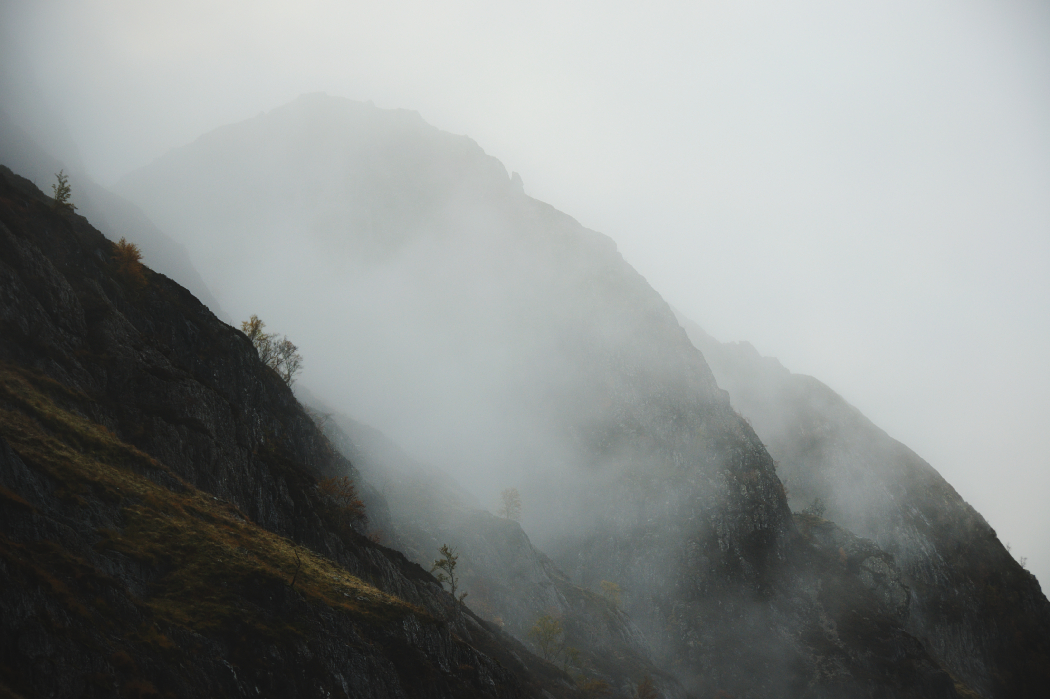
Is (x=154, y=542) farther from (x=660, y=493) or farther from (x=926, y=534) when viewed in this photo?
(x=926, y=534)

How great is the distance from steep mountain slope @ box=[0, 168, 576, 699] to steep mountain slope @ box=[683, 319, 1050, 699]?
138756mm

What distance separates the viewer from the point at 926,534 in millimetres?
152625

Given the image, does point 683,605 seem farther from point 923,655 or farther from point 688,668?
point 923,655

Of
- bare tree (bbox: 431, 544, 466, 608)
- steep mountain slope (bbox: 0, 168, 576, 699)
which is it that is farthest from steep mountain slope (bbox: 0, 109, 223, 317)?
bare tree (bbox: 431, 544, 466, 608)

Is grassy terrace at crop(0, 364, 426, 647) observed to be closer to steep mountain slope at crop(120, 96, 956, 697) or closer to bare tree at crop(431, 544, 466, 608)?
bare tree at crop(431, 544, 466, 608)

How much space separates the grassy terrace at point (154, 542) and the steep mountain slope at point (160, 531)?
0.12 m

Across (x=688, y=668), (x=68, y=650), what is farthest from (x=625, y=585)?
(x=68, y=650)

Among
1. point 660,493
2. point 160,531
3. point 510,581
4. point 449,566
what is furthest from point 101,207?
point 660,493

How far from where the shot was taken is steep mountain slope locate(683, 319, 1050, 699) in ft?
433

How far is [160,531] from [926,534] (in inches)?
7786

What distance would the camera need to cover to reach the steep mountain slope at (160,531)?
2138cm

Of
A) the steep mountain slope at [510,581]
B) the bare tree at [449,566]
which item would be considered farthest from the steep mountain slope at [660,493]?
the bare tree at [449,566]

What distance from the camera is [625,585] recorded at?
122 meters

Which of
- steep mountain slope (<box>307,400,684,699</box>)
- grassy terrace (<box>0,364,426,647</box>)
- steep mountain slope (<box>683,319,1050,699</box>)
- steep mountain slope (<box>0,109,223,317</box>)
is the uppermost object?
steep mountain slope (<box>683,319,1050,699</box>)
